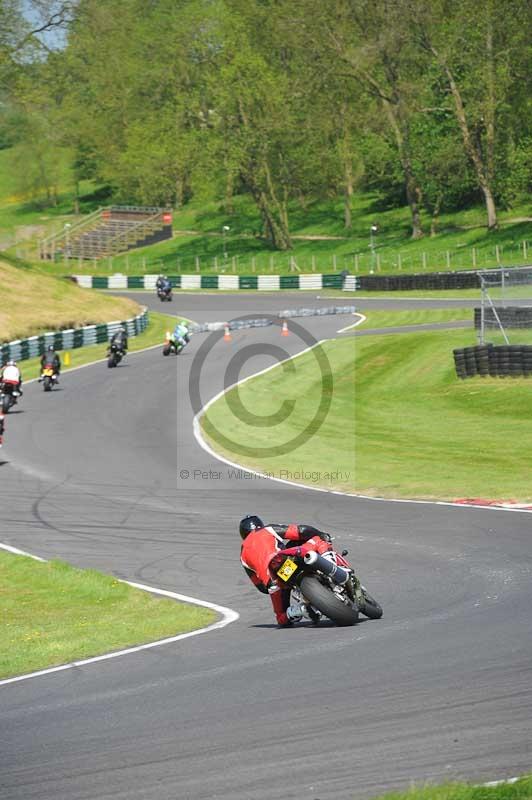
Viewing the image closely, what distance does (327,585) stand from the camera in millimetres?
11117

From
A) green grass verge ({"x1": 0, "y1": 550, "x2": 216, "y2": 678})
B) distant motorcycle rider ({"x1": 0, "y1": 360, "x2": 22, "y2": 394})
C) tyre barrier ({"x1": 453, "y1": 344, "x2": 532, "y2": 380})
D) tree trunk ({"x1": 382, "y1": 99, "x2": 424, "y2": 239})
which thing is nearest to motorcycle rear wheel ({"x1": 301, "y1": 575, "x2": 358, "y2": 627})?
green grass verge ({"x1": 0, "y1": 550, "x2": 216, "y2": 678})

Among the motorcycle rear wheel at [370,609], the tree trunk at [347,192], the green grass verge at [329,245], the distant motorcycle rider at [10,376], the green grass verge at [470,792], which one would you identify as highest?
the tree trunk at [347,192]

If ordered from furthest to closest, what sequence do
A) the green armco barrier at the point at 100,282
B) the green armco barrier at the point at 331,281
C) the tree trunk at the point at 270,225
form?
the tree trunk at the point at 270,225
the green armco barrier at the point at 100,282
the green armco barrier at the point at 331,281

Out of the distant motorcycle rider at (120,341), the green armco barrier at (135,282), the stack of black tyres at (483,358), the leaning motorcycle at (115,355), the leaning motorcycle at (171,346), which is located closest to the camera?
the stack of black tyres at (483,358)

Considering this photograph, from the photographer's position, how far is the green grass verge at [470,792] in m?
6.21

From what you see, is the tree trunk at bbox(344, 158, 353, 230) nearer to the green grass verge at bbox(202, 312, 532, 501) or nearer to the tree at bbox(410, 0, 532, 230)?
the tree at bbox(410, 0, 532, 230)

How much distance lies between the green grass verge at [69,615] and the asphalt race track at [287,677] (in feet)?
1.88

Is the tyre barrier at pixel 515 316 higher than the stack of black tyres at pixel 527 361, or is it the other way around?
the tyre barrier at pixel 515 316

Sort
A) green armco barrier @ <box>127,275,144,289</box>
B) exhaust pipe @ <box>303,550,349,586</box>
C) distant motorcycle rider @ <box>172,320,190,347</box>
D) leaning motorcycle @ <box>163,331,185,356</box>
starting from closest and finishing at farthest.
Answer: exhaust pipe @ <box>303,550,349,586</box> → leaning motorcycle @ <box>163,331,185,356</box> → distant motorcycle rider @ <box>172,320,190,347</box> → green armco barrier @ <box>127,275,144,289</box>

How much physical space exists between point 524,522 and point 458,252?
62502mm

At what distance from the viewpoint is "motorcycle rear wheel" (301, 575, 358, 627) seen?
11.0 metres

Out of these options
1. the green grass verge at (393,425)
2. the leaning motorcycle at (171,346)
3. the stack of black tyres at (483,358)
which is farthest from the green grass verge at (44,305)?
the stack of black tyres at (483,358)

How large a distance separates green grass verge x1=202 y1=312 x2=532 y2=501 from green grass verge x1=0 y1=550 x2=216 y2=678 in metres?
7.42

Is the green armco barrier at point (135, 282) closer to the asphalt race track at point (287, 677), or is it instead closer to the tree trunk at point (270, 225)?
the tree trunk at point (270, 225)
